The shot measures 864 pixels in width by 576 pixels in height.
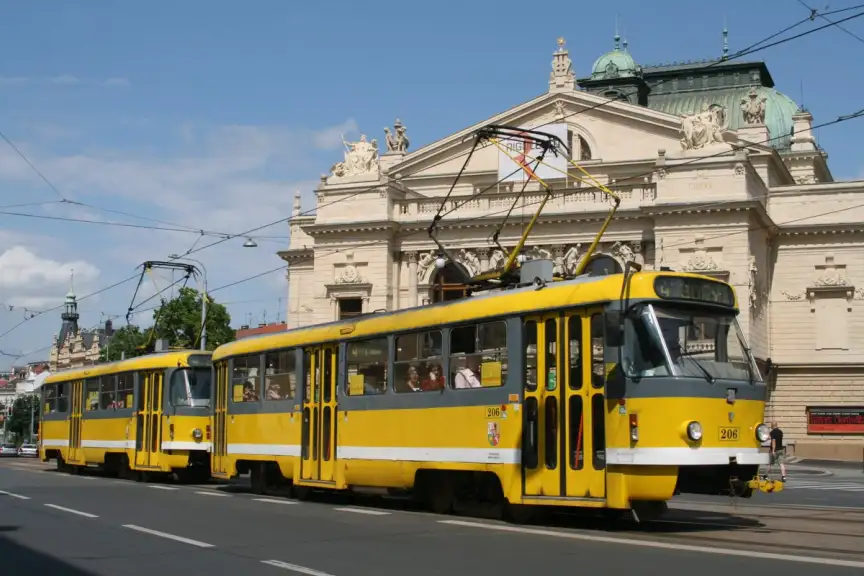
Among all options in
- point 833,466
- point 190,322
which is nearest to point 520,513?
point 833,466

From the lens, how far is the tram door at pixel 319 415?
17719 millimetres

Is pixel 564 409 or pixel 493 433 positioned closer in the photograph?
pixel 564 409

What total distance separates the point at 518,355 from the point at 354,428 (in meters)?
4.24

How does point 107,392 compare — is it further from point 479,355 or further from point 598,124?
point 598,124

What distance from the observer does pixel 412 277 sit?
55812mm

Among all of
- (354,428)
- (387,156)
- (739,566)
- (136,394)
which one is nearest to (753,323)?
(387,156)

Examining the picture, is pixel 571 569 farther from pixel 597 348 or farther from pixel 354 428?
pixel 354 428

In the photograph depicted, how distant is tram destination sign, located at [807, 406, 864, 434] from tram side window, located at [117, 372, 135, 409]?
115 feet

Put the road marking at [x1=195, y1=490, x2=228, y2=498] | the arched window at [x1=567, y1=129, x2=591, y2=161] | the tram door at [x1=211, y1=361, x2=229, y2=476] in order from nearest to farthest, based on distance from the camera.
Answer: the road marking at [x1=195, y1=490, x2=228, y2=498] → the tram door at [x1=211, y1=361, x2=229, y2=476] → the arched window at [x1=567, y1=129, x2=591, y2=161]

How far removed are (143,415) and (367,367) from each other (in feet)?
35.8

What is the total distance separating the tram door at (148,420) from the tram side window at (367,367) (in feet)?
Answer: 30.6

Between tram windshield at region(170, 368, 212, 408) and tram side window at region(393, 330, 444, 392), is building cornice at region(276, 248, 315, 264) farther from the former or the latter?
tram side window at region(393, 330, 444, 392)

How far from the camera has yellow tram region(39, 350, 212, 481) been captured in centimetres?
2452

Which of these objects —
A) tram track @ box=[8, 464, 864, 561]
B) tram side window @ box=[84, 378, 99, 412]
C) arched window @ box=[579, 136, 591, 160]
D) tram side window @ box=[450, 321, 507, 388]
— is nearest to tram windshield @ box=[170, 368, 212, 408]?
tram side window @ box=[84, 378, 99, 412]
